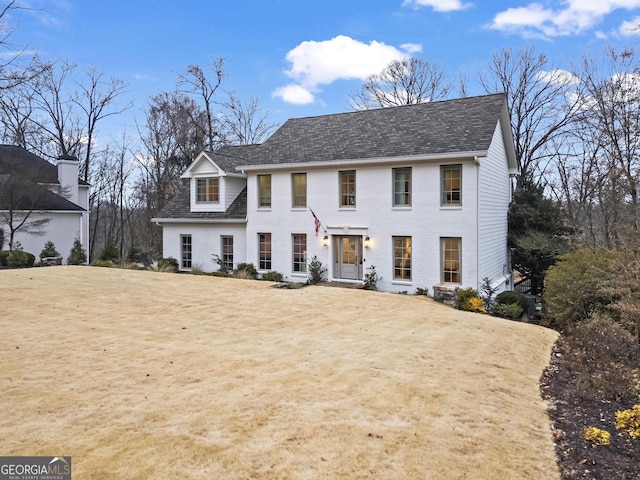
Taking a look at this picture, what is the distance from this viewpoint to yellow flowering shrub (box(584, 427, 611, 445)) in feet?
15.5

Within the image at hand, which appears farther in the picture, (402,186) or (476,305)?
(402,186)

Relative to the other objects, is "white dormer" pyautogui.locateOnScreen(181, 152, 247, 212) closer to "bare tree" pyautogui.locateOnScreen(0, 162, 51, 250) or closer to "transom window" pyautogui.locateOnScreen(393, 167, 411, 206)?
"transom window" pyautogui.locateOnScreen(393, 167, 411, 206)

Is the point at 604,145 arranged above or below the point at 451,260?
above

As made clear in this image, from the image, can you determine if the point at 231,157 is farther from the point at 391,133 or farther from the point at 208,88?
the point at 208,88

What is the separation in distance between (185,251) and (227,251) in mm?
→ 2612

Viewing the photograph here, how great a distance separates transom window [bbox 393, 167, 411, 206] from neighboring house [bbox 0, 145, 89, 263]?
18.6 meters

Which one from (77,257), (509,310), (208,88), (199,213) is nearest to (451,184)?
(509,310)

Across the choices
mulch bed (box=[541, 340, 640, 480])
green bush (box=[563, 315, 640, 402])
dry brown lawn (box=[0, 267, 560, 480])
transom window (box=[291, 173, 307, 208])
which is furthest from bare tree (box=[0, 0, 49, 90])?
transom window (box=[291, 173, 307, 208])

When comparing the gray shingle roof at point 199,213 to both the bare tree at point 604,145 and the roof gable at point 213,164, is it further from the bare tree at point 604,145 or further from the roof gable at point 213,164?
the bare tree at point 604,145


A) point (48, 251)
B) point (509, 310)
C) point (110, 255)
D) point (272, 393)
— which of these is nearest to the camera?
point (272, 393)

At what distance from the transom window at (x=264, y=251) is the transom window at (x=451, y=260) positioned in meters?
7.70

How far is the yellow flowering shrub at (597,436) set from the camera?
186 inches

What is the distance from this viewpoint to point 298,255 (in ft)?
61.3

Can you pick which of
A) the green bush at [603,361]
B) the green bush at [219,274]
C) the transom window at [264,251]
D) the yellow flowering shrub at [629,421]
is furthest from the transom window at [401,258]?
the yellow flowering shrub at [629,421]
